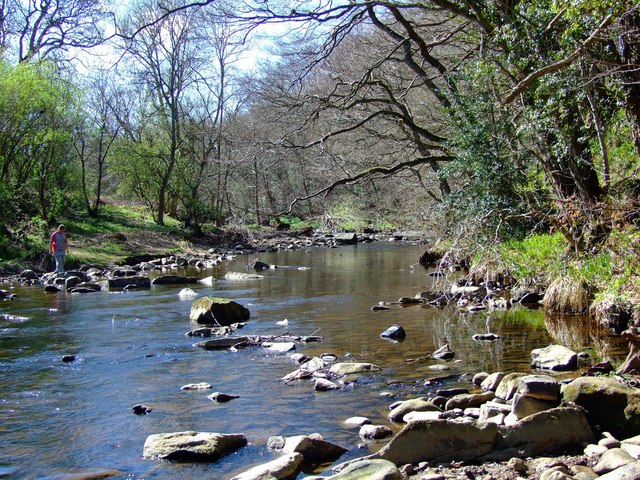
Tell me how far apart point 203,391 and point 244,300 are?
855cm

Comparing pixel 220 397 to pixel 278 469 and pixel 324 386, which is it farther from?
pixel 278 469

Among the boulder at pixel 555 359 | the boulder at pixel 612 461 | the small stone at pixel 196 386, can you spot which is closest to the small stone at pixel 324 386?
the small stone at pixel 196 386

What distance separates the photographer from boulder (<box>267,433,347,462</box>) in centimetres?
630

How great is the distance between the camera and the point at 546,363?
29.9 feet

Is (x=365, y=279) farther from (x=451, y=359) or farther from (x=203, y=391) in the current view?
(x=203, y=391)

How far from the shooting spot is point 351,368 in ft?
31.0


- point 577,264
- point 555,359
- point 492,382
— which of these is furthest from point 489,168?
point 492,382

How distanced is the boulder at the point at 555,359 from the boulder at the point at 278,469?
438cm

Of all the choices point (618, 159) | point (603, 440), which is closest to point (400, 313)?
point (618, 159)

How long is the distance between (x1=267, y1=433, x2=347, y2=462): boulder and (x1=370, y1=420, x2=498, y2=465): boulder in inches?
23.4

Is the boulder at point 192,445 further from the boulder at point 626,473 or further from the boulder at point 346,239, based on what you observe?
the boulder at point 346,239

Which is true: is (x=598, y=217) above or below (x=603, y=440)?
above

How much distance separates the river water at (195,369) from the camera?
6.86 metres

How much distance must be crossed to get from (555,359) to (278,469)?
4.79 metres
